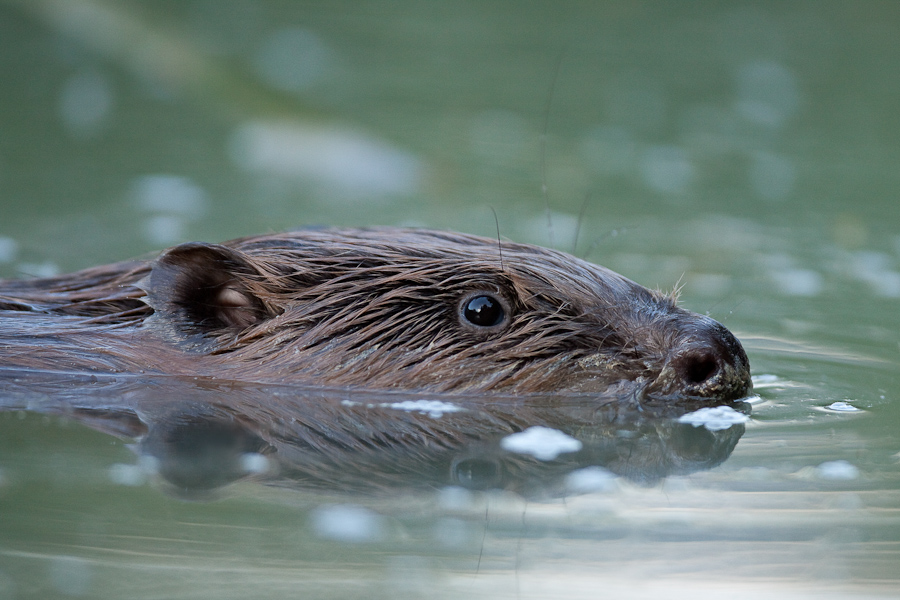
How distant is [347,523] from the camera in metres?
2.81

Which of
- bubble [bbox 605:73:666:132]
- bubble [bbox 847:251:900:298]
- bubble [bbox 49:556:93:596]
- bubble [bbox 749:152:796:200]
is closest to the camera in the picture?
bubble [bbox 49:556:93:596]

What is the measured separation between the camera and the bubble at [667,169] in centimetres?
762

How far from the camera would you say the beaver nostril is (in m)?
3.59

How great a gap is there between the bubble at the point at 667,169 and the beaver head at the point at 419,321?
3.83 meters

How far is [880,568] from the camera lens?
105 inches

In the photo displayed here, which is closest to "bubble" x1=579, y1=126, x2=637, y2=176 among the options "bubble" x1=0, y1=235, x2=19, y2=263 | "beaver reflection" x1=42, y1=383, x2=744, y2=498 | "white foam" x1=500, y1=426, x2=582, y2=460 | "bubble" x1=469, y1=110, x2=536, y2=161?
"bubble" x1=469, y1=110, x2=536, y2=161

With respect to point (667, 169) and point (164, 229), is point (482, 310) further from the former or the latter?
point (667, 169)

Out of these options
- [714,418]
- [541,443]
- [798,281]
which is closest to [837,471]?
[714,418]

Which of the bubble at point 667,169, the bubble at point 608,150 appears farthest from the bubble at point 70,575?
the bubble at point 608,150

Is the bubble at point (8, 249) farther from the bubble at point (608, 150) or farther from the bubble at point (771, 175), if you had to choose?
the bubble at point (771, 175)

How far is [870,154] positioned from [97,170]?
18.0ft

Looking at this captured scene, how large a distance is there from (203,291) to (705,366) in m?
1.67

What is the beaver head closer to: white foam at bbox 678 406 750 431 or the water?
white foam at bbox 678 406 750 431

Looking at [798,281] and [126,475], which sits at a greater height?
[798,281]
